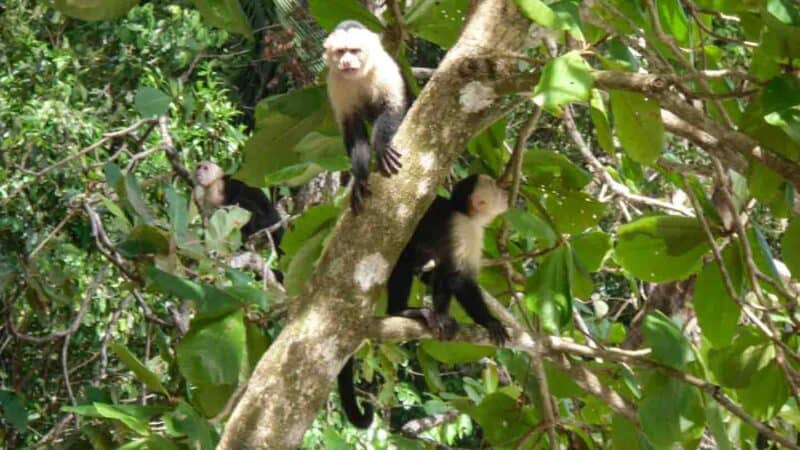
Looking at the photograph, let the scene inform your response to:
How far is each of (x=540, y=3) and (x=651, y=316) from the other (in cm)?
77

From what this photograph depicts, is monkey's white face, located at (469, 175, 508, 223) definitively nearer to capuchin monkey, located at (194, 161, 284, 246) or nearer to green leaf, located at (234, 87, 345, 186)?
green leaf, located at (234, 87, 345, 186)

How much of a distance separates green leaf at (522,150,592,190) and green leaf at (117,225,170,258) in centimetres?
85

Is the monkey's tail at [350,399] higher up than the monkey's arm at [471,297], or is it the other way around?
the monkey's arm at [471,297]

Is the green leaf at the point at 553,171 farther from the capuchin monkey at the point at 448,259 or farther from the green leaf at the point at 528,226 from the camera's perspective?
the green leaf at the point at 528,226

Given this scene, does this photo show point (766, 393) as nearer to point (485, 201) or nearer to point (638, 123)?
point (638, 123)

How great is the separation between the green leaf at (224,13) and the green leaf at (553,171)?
2.46ft

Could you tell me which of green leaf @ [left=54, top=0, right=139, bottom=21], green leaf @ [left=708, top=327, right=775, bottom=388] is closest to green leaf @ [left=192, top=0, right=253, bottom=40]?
green leaf @ [left=54, top=0, right=139, bottom=21]

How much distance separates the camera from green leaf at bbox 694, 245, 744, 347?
7.13ft

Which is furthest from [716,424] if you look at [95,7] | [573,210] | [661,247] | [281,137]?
[95,7]

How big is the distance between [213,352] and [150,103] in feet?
2.58

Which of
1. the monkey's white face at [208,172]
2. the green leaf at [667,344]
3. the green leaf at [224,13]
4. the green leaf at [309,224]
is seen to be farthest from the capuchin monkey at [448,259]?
the monkey's white face at [208,172]

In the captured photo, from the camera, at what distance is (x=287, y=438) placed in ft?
6.00

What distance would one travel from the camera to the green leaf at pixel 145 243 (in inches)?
95.8

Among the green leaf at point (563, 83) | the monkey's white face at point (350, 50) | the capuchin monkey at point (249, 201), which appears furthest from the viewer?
the capuchin monkey at point (249, 201)
